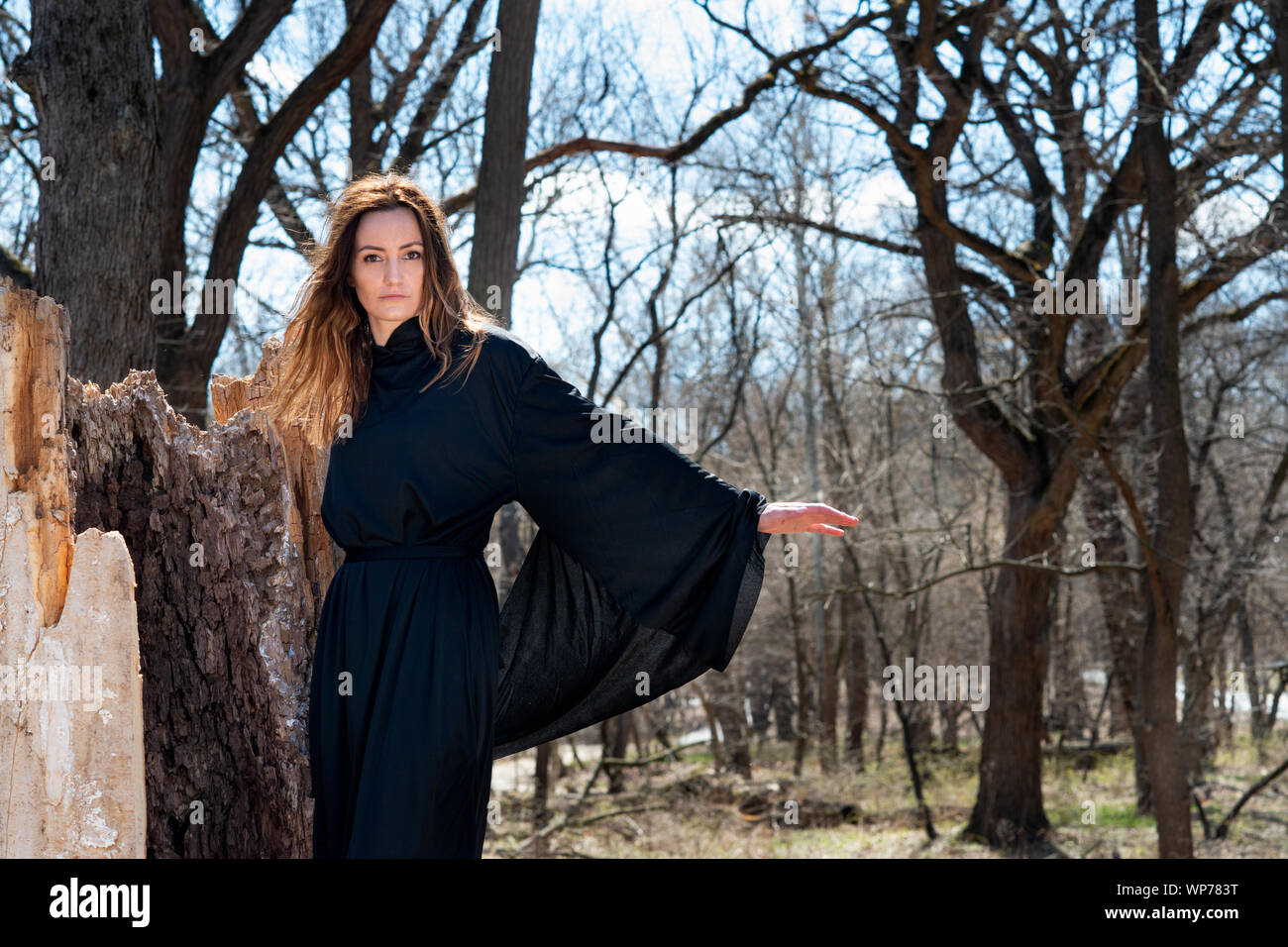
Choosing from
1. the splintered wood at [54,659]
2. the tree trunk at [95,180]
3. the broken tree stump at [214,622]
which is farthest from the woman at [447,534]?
the tree trunk at [95,180]

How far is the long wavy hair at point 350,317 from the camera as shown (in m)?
3.22

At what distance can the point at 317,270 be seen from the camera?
3.36m

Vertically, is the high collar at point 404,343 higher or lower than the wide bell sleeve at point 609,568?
higher

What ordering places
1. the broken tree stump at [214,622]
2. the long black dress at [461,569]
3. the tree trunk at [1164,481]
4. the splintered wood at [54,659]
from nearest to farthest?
1. the splintered wood at [54,659]
2. the long black dress at [461,569]
3. the broken tree stump at [214,622]
4. the tree trunk at [1164,481]

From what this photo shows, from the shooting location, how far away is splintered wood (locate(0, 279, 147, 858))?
2.76 m

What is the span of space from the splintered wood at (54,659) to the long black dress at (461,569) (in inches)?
20.5

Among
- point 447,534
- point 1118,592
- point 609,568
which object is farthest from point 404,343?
point 1118,592

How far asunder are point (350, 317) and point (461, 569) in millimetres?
831

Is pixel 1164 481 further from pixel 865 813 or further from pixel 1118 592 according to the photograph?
pixel 1118 592

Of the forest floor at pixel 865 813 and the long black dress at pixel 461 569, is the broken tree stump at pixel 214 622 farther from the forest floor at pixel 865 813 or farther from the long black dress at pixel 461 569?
the forest floor at pixel 865 813

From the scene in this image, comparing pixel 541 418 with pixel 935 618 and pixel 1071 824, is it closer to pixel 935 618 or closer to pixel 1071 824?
pixel 1071 824

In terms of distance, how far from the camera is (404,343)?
325 centimetres

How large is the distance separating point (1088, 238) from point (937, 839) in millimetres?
6013
